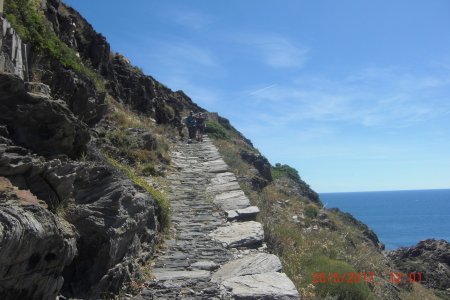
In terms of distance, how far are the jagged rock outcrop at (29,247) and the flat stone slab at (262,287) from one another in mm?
2475

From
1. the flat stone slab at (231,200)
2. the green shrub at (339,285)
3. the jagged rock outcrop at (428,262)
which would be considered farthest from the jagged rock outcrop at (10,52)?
the jagged rock outcrop at (428,262)

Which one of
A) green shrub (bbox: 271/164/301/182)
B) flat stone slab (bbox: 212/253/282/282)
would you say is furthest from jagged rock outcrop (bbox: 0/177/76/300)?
green shrub (bbox: 271/164/301/182)

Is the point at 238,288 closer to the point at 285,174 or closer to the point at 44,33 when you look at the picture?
the point at 44,33

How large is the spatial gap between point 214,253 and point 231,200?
3.36 meters

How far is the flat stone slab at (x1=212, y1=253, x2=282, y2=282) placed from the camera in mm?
6680

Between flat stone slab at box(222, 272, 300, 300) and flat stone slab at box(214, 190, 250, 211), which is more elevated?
flat stone slab at box(214, 190, 250, 211)

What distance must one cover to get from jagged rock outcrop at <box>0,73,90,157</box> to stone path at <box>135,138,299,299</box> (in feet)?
7.65

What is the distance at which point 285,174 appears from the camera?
100 ft

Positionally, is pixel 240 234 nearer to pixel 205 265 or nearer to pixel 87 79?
pixel 205 265

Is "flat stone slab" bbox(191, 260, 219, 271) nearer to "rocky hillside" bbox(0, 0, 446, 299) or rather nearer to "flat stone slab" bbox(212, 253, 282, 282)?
"flat stone slab" bbox(212, 253, 282, 282)

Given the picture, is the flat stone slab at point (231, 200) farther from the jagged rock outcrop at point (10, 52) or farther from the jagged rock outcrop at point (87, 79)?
the jagged rock outcrop at point (10, 52)

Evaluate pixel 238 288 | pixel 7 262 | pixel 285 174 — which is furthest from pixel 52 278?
pixel 285 174

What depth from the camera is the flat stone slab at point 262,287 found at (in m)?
5.85

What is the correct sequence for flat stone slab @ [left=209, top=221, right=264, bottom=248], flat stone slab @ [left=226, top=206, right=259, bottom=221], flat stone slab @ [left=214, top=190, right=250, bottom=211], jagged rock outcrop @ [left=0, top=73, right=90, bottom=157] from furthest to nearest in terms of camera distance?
flat stone slab @ [left=214, top=190, right=250, bottom=211], flat stone slab @ [left=226, top=206, right=259, bottom=221], flat stone slab @ [left=209, top=221, right=264, bottom=248], jagged rock outcrop @ [left=0, top=73, right=90, bottom=157]
